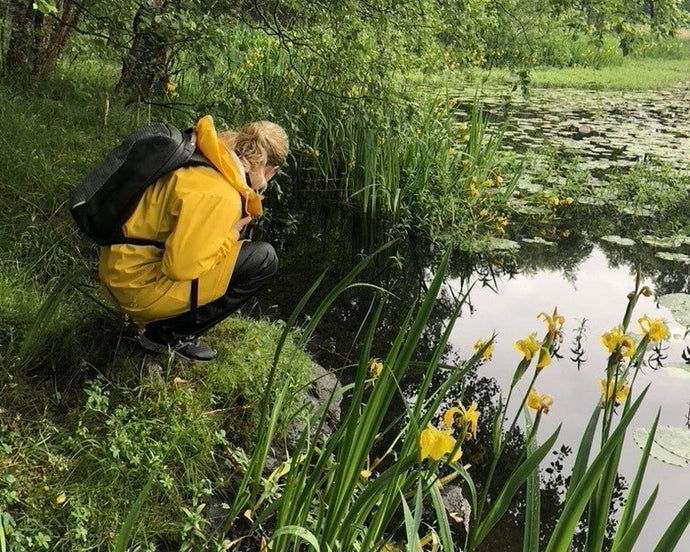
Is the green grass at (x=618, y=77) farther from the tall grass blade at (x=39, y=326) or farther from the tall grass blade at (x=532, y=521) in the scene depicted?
the tall grass blade at (x=532, y=521)

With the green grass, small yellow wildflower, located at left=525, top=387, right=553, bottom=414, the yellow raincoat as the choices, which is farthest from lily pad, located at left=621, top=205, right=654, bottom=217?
the green grass

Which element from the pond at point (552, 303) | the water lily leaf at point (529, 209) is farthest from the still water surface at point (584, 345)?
the water lily leaf at point (529, 209)

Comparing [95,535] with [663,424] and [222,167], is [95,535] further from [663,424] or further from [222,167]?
[663,424]

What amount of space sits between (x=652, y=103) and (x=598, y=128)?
4.45m

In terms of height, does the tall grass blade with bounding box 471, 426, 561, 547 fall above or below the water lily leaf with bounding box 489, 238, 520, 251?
above

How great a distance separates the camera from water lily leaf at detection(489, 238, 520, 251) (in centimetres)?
560

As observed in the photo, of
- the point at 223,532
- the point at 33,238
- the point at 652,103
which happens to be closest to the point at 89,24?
the point at 33,238

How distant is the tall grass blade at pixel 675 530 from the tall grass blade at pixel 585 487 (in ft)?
0.47

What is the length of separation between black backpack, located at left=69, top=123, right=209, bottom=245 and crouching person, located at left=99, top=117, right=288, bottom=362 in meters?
0.03

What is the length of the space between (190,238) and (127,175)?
288 millimetres

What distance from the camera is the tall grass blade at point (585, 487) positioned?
1.33 meters

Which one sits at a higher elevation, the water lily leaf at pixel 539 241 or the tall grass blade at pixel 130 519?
the tall grass blade at pixel 130 519

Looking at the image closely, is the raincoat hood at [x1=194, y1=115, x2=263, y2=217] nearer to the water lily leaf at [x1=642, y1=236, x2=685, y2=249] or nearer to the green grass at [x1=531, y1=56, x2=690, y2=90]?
the water lily leaf at [x1=642, y1=236, x2=685, y2=249]

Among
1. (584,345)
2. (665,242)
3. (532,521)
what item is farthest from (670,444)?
(665,242)
